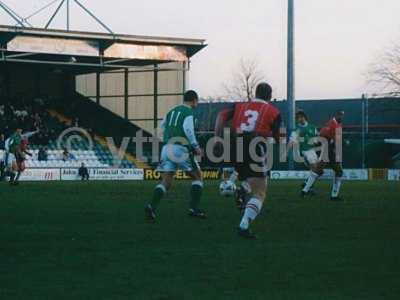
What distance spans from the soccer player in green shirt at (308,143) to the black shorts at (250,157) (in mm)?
11430

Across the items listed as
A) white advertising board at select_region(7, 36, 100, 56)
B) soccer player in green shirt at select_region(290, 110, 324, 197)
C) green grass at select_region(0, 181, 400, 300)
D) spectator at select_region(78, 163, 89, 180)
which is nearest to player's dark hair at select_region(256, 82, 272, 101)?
green grass at select_region(0, 181, 400, 300)

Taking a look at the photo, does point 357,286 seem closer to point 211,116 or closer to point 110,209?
point 110,209

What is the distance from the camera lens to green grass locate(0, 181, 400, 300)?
805cm

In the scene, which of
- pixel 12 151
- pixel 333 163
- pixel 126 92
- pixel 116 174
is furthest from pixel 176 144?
pixel 126 92

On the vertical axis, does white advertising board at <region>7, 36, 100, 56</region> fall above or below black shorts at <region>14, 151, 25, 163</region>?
above

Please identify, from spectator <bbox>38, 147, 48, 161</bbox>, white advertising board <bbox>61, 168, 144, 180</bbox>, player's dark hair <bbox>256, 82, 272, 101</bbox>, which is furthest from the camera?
spectator <bbox>38, 147, 48, 161</bbox>

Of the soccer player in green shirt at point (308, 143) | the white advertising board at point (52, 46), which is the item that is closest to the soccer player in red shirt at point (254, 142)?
the soccer player in green shirt at point (308, 143)

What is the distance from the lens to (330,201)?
22234mm

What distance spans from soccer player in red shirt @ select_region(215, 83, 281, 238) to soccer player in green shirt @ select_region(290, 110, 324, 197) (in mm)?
11350

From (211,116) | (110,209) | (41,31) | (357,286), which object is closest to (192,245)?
(357,286)

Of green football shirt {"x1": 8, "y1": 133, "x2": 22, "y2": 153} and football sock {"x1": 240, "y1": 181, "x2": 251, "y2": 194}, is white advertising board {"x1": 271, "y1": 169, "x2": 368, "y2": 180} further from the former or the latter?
football sock {"x1": 240, "y1": 181, "x2": 251, "y2": 194}

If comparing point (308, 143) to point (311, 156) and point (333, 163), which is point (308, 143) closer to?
point (311, 156)

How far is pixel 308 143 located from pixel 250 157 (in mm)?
12974

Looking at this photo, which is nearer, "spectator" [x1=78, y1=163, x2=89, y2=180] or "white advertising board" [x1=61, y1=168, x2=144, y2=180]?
"spectator" [x1=78, y1=163, x2=89, y2=180]
